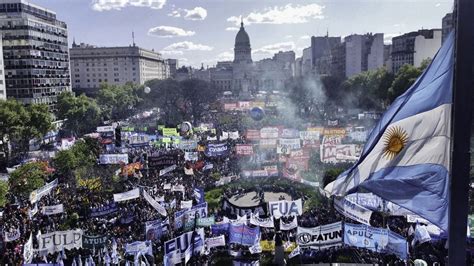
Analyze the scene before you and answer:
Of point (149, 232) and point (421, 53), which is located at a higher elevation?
point (421, 53)

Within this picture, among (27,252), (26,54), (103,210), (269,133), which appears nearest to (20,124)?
(269,133)

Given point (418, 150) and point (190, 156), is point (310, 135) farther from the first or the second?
point (418, 150)

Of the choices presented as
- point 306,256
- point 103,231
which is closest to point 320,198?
point 306,256

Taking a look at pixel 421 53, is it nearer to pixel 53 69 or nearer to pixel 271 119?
pixel 271 119

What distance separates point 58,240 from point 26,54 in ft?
210

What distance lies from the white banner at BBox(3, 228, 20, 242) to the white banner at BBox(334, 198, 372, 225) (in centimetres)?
1312

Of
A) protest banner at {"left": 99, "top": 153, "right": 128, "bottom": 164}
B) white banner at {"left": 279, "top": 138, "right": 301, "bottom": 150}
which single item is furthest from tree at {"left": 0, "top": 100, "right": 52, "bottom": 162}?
white banner at {"left": 279, "top": 138, "right": 301, "bottom": 150}

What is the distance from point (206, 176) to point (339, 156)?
29.8ft

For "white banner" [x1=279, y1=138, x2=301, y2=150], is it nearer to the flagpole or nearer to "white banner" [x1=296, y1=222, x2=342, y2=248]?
"white banner" [x1=296, y1=222, x2=342, y2=248]

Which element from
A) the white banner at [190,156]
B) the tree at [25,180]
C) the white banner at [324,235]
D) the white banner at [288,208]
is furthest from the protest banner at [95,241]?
the white banner at [190,156]

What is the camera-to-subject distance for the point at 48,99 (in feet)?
259

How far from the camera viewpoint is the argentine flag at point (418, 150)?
267 inches

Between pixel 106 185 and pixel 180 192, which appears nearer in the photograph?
pixel 180 192

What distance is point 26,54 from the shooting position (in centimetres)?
7356
